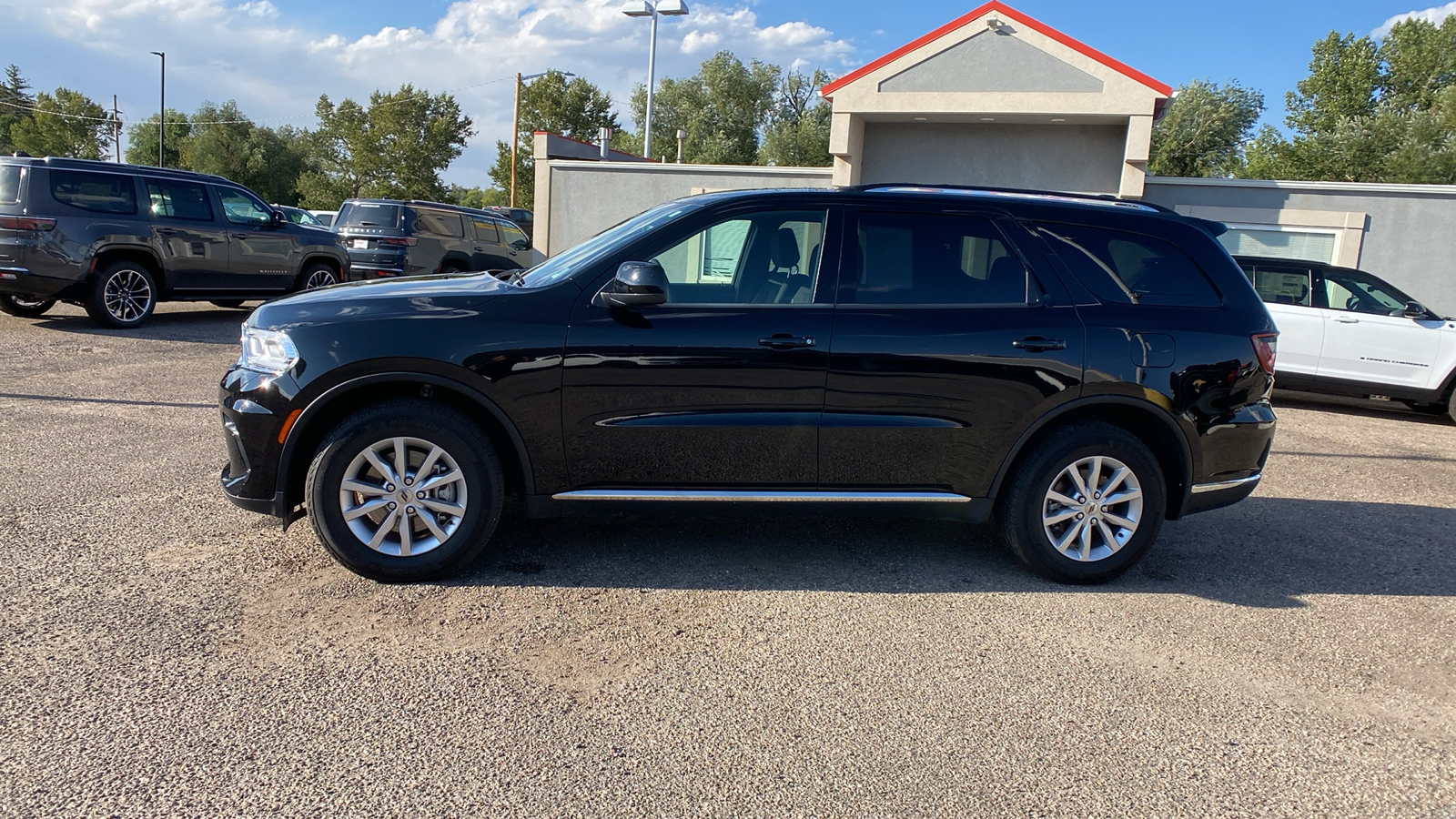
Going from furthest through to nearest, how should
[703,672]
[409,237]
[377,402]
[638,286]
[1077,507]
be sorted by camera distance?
1. [409,237]
2. [1077,507]
3. [377,402]
4. [638,286]
5. [703,672]

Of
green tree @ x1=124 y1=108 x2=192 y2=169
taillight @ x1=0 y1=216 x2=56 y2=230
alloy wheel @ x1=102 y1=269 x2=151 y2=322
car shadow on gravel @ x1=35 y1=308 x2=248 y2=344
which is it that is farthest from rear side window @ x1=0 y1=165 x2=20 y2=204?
green tree @ x1=124 y1=108 x2=192 y2=169

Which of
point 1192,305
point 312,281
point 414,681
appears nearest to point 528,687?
point 414,681

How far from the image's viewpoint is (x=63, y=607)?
391 centimetres

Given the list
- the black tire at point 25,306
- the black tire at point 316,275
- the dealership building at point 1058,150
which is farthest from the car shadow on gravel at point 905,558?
the dealership building at point 1058,150

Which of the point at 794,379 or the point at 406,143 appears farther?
the point at 406,143

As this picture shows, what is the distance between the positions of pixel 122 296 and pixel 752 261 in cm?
1071

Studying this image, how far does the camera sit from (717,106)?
68.2m

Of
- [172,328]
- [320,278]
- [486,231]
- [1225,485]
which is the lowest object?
[172,328]

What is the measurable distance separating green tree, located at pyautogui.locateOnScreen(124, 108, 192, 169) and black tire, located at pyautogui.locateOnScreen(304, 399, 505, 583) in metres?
73.8

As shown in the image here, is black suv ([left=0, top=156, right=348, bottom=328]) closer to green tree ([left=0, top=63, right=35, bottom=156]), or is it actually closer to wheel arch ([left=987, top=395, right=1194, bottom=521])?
wheel arch ([left=987, top=395, right=1194, bottom=521])

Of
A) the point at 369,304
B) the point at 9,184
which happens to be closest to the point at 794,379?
the point at 369,304

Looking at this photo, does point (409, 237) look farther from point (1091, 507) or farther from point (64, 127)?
point (64, 127)

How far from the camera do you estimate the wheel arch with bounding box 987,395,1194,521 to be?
184 inches

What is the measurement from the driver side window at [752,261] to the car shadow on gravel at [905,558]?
1.01m
